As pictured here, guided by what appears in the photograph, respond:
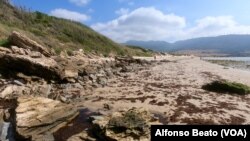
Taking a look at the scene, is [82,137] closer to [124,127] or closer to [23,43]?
[124,127]

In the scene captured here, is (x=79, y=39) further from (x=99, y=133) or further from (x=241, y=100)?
(x=99, y=133)

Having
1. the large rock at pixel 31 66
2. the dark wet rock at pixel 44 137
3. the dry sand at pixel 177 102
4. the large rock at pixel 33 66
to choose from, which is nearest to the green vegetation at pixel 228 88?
the dry sand at pixel 177 102

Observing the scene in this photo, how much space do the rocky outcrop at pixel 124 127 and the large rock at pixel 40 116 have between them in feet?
6.87

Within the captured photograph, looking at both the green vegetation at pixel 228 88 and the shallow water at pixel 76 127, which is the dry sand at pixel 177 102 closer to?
the green vegetation at pixel 228 88

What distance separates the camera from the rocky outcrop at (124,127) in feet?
43.1

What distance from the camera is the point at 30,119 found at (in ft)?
48.4

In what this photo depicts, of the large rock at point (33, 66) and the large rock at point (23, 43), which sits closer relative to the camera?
the large rock at point (33, 66)

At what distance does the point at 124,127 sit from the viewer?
13.6m

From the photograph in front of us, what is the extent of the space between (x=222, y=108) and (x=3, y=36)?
33689mm

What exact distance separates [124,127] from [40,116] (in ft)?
14.8

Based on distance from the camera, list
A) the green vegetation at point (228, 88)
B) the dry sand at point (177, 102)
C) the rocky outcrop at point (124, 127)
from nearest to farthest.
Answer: the rocky outcrop at point (124, 127) → the dry sand at point (177, 102) → the green vegetation at point (228, 88)

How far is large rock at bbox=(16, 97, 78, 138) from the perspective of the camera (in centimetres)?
1412

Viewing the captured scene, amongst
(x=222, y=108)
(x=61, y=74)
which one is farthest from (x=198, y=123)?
(x=61, y=74)

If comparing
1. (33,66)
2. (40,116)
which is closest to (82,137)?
(40,116)
